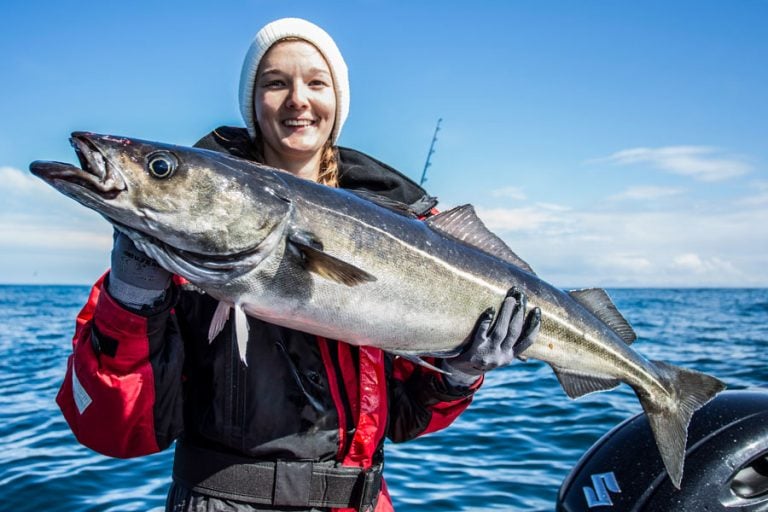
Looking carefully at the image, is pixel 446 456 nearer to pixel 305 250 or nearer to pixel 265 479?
pixel 265 479

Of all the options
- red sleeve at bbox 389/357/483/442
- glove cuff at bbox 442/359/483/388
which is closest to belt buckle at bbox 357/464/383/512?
red sleeve at bbox 389/357/483/442

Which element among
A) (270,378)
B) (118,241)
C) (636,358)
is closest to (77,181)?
(118,241)

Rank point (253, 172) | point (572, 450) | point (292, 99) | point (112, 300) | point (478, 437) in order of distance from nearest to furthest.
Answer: point (112, 300) → point (253, 172) → point (292, 99) → point (572, 450) → point (478, 437)

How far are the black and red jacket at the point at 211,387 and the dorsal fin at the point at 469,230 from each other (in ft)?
2.57

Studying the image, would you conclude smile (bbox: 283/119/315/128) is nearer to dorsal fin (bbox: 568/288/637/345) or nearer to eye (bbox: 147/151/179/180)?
eye (bbox: 147/151/179/180)

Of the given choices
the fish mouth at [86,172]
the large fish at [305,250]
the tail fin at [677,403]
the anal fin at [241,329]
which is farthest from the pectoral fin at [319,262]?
the tail fin at [677,403]

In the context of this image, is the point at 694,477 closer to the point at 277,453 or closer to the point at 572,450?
the point at 277,453

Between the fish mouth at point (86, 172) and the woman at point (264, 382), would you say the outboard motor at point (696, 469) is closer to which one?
the woman at point (264, 382)

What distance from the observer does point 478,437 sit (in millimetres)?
9586

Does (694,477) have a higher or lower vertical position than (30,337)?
higher

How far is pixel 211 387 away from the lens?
3.14m

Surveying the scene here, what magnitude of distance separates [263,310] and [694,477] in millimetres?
2599

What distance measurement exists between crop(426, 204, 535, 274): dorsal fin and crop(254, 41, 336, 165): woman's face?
2.70ft

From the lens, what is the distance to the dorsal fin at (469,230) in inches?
143
